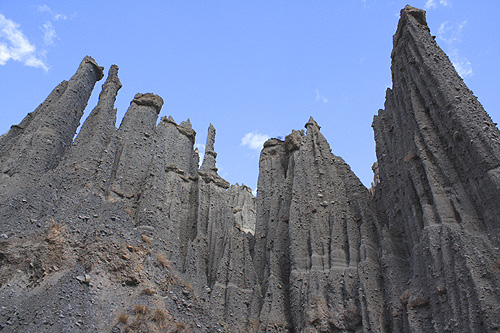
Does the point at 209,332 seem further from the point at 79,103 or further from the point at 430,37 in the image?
the point at 430,37

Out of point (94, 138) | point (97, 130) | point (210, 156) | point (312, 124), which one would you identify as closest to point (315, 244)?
point (312, 124)

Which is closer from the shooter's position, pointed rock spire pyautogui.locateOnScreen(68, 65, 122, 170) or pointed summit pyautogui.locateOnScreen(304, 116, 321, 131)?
pointed rock spire pyautogui.locateOnScreen(68, 65, 122, 170)

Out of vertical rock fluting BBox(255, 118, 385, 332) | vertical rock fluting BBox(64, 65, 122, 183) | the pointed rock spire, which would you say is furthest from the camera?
the pointed rock spire

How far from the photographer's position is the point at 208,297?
18.7 metres

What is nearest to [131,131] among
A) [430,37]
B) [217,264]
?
[217,264]

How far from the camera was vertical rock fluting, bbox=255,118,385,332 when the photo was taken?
16453mm

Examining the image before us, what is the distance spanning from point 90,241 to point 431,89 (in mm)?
14455

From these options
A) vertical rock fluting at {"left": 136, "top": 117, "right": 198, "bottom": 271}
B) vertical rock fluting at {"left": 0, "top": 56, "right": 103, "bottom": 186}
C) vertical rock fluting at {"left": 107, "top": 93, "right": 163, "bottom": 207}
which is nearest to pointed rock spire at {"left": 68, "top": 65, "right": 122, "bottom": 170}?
vertical rock fluting at {"left": 0, "top": 56, "right": 103, "bottom": 186}

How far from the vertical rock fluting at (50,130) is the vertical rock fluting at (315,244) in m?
10.8

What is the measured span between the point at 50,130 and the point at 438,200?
641 inches

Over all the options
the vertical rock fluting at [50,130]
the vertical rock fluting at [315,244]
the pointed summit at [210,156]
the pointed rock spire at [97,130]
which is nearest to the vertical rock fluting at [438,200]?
the vertical rock fluting at [315,244]

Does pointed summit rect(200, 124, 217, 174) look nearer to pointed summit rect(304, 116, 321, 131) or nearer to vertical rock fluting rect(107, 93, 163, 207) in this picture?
pointed summit rect(304, 116, 321, 131)

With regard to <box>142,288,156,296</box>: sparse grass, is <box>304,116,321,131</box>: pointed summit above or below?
above

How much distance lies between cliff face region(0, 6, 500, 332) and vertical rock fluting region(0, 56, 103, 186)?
79mm
